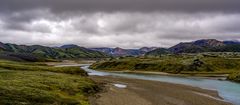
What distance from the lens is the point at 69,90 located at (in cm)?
7356

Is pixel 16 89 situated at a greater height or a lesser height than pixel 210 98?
greater

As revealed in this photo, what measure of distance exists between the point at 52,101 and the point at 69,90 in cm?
1791

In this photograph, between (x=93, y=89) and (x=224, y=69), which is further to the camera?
(x=224, y=69)

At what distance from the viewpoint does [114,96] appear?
76438 mm

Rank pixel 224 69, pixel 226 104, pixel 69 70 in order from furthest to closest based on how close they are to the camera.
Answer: pixel 224 69 → pixel 69 70 → pixel 226 104

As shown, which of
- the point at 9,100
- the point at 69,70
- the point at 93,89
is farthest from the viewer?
the point at 69,70

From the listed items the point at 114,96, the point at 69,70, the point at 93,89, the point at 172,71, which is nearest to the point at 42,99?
the point at 114,96

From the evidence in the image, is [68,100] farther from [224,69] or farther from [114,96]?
[224,69]

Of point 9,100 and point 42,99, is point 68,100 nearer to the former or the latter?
point 42,99

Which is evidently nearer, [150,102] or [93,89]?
[150,102]

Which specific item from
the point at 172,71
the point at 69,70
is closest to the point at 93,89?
the point at 69,70

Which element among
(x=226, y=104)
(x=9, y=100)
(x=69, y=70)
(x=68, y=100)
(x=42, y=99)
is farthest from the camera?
(x=69, y=70)

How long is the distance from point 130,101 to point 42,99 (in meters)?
22.2

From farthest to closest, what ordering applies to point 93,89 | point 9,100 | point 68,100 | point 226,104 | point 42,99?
point 93,89, point 226,104, point 68,100, point 42,99, point 9,100
